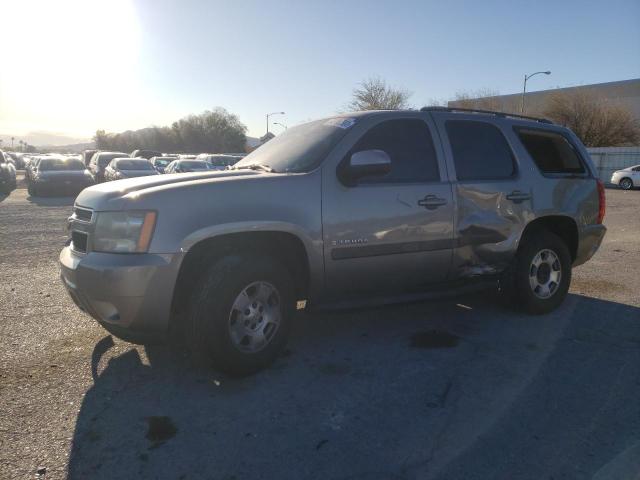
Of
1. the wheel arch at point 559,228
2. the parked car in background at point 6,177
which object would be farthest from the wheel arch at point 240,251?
the parked car in background at point 6,177

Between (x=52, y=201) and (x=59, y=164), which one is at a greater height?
(x=59, y=164)

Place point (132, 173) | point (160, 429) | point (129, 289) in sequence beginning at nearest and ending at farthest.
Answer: point (160, 429), point (129, 289), point (132, 173)

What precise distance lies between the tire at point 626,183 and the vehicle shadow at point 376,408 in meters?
28.6

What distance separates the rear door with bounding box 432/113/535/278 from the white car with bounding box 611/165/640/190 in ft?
93.8

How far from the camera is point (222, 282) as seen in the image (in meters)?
3.34

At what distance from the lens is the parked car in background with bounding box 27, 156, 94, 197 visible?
1877cm

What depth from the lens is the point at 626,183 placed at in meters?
29.1

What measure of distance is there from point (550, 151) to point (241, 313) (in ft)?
12.3

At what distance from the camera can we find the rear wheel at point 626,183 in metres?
28.8

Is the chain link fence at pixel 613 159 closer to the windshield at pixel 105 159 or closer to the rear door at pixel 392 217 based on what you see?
the windshield at pixel 105 159

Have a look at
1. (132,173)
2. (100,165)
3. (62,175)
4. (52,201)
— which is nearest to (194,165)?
(132,173)

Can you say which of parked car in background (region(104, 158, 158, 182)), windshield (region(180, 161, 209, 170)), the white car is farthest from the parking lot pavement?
the white car

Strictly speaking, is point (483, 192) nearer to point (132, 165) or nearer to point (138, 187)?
point (138, 187)

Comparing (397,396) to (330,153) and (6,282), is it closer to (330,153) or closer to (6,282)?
(330,153)
